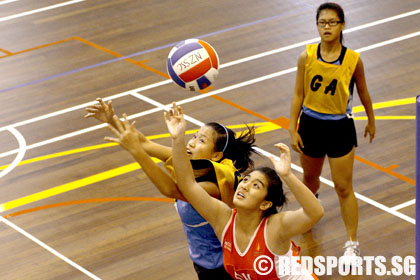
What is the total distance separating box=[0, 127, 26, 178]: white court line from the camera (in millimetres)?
9758

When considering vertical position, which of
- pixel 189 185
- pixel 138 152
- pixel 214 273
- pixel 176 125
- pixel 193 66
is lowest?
pixel 214 273

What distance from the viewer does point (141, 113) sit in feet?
35.9

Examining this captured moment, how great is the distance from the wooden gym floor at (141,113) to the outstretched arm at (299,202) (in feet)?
8.62

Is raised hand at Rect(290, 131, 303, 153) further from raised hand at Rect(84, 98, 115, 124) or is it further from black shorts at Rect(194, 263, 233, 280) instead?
raised hand at Rect(84, 98, 115, 124)

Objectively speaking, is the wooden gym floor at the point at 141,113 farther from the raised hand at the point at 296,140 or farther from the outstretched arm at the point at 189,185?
the outstretched arm at the point at 189,185

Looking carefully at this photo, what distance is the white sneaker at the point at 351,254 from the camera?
295 inches

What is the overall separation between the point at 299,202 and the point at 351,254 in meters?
2.80

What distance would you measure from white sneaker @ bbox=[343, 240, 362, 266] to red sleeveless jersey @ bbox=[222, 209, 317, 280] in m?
2.37

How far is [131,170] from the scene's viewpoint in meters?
9.58

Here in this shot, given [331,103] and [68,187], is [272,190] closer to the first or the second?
[331,103]

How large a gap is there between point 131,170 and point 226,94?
2261mm

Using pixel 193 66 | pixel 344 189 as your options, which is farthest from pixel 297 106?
pixel 193 66

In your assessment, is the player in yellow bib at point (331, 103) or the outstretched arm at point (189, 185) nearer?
the outstretched arm at point (189, 185)
